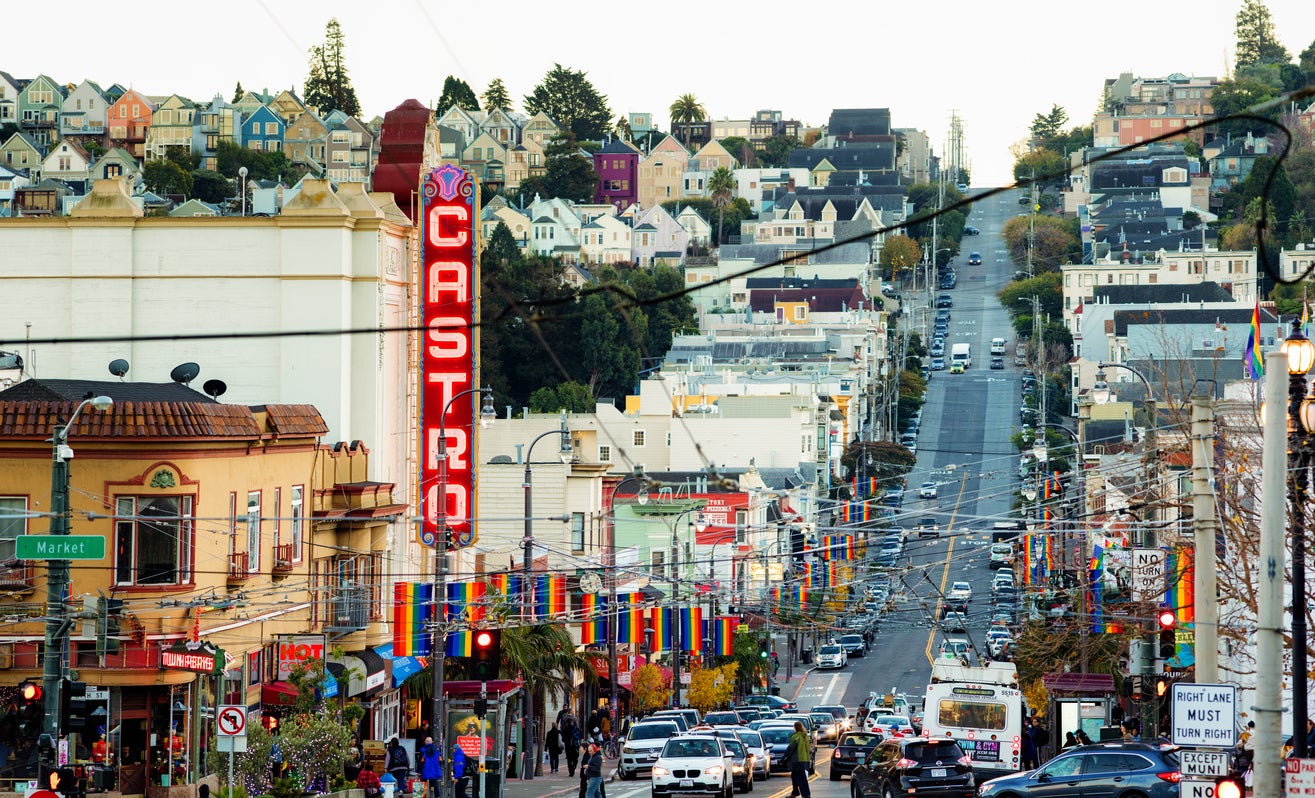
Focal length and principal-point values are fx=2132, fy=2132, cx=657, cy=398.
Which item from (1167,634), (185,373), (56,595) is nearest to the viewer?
(56,595)

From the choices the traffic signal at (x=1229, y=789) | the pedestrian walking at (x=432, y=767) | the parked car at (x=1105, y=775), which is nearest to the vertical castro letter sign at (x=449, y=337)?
the pedestrian walking at (x=432, y=767)

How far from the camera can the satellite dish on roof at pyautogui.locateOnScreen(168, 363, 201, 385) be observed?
52406 millimetres

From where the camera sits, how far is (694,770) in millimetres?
41469

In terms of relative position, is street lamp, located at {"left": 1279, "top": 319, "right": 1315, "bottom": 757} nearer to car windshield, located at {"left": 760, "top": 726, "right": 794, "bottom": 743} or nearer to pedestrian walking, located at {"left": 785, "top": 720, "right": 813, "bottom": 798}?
pedestrian walking, located at {"left": 785, "top": 720, "right": 813, "bottom": 798}

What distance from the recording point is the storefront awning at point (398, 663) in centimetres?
5431

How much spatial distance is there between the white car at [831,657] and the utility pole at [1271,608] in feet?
298

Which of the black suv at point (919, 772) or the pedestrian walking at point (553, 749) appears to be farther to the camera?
the pedestrian walking at point (553, 749)

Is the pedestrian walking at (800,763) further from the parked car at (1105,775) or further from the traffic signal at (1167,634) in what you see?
the traffic signal at (1167,634)

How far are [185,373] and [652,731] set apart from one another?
1486 centimetres

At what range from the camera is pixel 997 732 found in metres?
48.1

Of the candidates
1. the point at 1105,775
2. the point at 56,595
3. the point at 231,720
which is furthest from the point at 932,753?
the point at 56,595

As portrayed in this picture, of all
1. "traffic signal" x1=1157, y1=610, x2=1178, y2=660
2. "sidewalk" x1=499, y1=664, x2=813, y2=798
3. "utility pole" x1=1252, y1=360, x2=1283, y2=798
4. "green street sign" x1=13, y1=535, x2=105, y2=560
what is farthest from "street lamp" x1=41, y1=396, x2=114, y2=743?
"traffic signal" x1=1157, y1=610, x2=1178, y2=660

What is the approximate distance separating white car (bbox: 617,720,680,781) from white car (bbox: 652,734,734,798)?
9.97 metres

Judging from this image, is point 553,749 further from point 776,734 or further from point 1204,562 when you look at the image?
Result: point 1204,562
